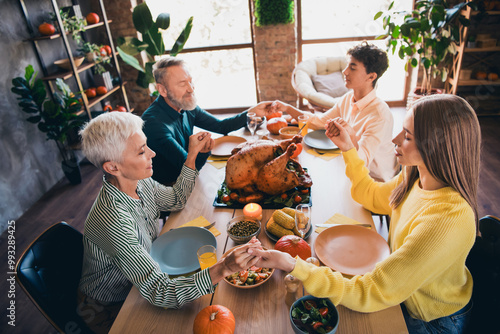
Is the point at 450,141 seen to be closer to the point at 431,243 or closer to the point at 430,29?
the point at 431,243

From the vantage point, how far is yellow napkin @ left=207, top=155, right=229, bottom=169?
2.17 metres

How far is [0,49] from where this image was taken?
122 inches

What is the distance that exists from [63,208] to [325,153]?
2710 mm

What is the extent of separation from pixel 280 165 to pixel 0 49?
3091mm

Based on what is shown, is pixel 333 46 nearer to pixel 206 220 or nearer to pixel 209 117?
pixel 209 117

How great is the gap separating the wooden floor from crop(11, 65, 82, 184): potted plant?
24 cm

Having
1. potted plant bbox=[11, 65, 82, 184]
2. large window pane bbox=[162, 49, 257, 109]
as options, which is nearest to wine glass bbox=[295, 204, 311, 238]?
potted plant bbox=[11, 65, 82, 184]

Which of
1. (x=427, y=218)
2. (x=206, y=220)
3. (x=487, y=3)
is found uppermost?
(x=487, y=3)

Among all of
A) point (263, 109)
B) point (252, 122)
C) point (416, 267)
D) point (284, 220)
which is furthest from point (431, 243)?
point (263, 109)

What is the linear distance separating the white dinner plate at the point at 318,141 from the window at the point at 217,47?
9.61 ft

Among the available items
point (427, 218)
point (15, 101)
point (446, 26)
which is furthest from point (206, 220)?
point (446, 26)

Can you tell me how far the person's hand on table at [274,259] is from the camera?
3.72 ft

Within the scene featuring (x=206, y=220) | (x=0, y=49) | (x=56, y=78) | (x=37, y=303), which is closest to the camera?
(x=37, y=303)

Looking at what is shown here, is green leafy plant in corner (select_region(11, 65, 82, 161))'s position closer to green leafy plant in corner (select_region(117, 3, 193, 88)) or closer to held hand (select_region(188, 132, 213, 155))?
green leafy plant in corner (select_region(117, 3, 193, 88))
